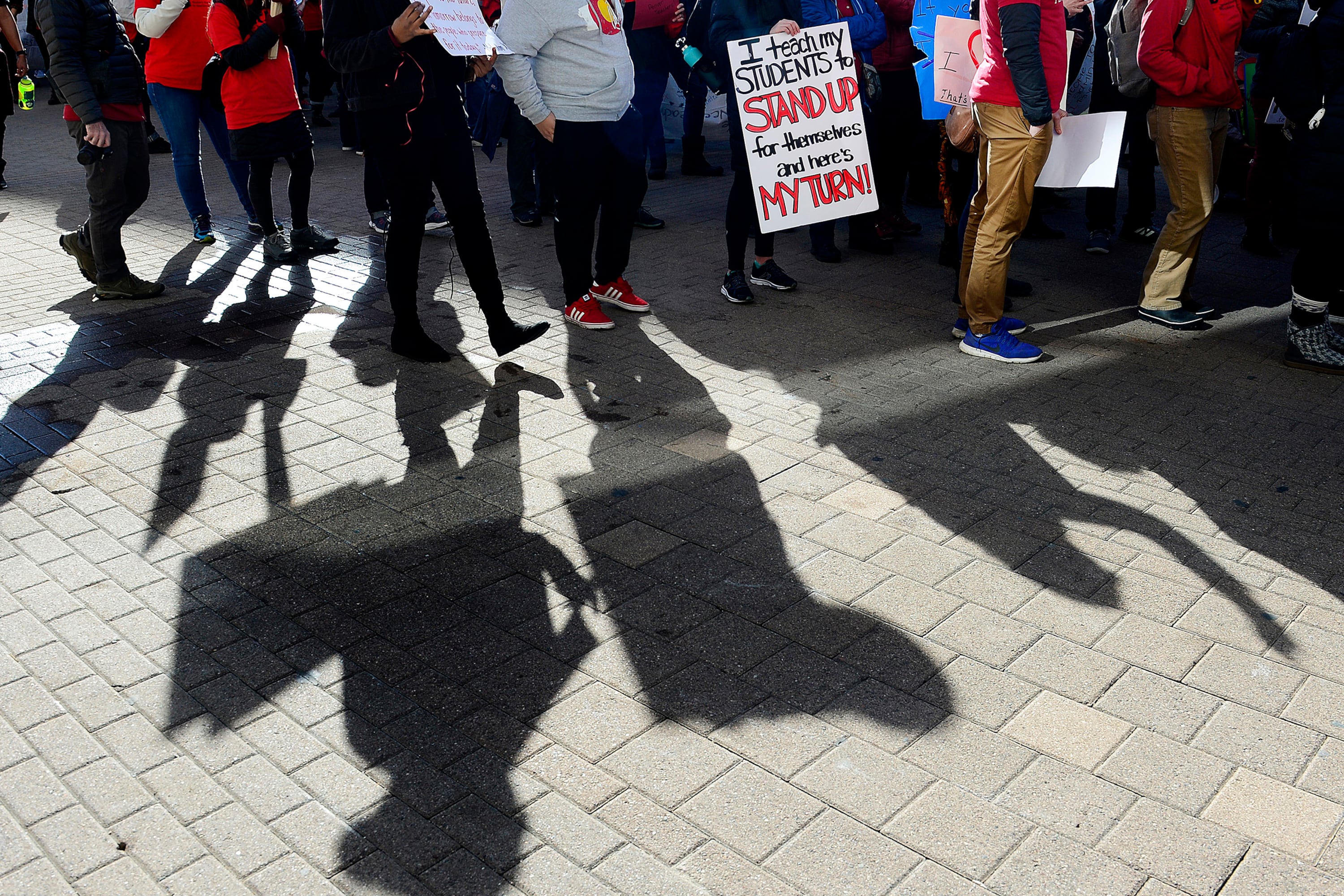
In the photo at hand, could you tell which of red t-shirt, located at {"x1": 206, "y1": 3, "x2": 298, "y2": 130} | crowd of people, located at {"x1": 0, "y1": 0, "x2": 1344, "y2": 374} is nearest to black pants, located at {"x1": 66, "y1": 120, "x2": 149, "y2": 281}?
crowd of people, located at {"x1": 0, "y1": 0, "x2": 1344, "y2": 374}

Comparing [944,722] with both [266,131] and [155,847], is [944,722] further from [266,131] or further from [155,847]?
[266,131]

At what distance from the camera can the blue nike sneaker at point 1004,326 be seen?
5863 millimetres

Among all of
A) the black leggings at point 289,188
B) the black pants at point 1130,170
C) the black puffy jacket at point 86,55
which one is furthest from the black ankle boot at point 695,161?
the black puffy jacket at point 86,55

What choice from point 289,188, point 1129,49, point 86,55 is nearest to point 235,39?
point 289,188

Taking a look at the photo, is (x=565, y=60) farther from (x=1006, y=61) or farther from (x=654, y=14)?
(x=654, y=14)

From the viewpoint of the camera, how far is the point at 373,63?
4945mm

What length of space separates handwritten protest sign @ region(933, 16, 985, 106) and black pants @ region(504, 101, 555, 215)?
3351 millimetres

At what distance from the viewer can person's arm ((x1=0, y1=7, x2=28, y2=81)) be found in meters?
10.7

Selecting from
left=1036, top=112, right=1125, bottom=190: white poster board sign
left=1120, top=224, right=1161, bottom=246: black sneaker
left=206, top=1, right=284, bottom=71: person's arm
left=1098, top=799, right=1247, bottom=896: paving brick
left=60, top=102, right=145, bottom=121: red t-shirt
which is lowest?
left=1120, top=224, right=1161, bottom=246: black sneaker

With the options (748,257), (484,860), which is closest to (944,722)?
(484,860)

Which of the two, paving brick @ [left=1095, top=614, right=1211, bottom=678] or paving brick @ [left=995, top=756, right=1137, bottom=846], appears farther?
paving brick @ [left=1095, top=614, right=1211, bottom=678]

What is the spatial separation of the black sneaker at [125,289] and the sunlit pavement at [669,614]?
25.4 inches

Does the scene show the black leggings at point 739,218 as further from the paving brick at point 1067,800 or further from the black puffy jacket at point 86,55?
the paving brick at point 1067,800

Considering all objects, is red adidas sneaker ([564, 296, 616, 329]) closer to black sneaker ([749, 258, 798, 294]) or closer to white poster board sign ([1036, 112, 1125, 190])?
black sneaker ([749, 258, 798, 294])
